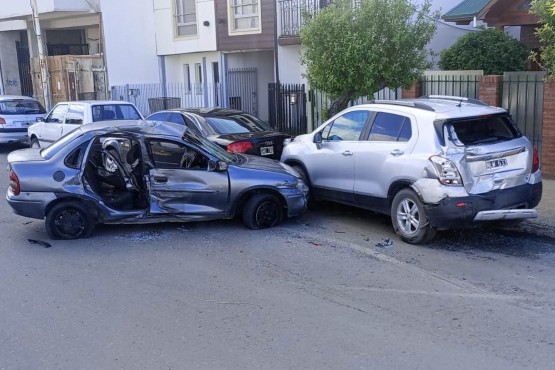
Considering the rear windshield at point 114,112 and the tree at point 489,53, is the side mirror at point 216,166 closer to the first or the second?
the rear windshield at point 114,112

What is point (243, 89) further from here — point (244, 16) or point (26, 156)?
point (26, 156)

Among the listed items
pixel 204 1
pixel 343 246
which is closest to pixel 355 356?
pixel 343 246

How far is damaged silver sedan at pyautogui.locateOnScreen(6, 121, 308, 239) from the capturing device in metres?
8.51

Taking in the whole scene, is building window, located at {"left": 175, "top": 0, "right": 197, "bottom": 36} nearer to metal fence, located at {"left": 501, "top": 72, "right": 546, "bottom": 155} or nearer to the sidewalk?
metal fence, located at {"left": 501, "top": 72, "right": 546, "bottom": 155}

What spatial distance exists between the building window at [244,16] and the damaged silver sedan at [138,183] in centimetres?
1274

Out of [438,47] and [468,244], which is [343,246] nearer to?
[468,244]

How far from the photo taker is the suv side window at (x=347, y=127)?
9.24 meters

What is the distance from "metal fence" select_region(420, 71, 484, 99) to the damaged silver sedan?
602 centimetres

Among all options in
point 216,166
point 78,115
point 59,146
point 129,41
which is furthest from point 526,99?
point 129,41

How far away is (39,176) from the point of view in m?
8.45

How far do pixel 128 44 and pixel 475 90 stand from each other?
52.3 ft

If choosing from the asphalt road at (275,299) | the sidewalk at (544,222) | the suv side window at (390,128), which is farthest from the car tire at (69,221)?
the sidewalk at (544,222)

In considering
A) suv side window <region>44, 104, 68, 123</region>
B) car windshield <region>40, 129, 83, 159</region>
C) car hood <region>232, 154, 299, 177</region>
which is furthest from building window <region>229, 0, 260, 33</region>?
car windshield <region>40, 129, 83, 159</region>

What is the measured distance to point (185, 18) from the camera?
24453mm
